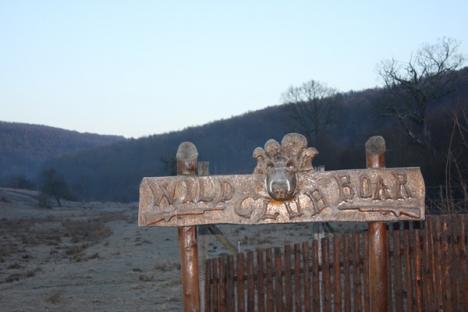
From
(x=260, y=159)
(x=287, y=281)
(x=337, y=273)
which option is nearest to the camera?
(x=260, y=159)

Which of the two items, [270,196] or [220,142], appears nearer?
[270,196]

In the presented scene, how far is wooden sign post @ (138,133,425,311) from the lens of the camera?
6.16 meters

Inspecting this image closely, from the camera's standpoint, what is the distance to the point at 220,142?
132625 millimetres

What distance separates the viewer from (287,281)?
7996mm

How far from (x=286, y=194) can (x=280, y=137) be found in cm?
10929

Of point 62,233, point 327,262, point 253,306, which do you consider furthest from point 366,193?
point 62,233

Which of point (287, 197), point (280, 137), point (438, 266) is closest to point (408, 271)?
point (438, 266)

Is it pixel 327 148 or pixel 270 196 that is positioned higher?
pixel 327 148

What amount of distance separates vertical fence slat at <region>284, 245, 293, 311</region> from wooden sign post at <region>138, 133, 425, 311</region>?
171 cm

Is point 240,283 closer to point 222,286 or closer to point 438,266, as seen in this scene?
point 222,286

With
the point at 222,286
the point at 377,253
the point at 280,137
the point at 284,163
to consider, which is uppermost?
the point at 280,137

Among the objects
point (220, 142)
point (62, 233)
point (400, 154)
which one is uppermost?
point (220, 142)

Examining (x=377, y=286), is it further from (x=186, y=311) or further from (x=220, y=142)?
(x=220, y=142)

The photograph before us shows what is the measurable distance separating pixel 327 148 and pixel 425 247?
44280 millimetres
